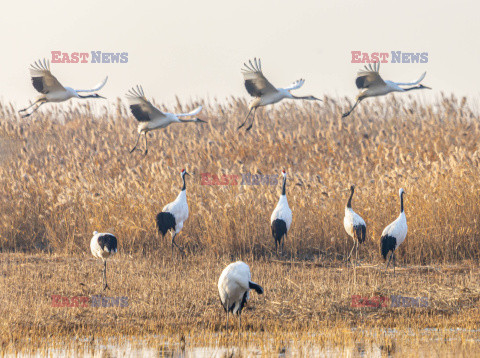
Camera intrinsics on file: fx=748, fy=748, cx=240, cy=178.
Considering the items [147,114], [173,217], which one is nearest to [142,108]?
[147,114]

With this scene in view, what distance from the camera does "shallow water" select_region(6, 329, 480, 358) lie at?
622 cm

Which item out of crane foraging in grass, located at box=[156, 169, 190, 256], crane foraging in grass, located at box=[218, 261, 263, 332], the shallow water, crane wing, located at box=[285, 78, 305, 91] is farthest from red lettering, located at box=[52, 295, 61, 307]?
crane wing, located at box=[285, 78, 305, 91]

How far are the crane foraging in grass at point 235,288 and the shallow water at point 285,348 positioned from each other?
1.89 ft

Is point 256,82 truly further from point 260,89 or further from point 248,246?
point 248,246

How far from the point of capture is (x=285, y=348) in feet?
21.2

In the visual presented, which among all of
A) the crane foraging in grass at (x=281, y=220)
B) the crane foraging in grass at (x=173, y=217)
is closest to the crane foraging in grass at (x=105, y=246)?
the crane foraging in grass at (x=173, y=217)

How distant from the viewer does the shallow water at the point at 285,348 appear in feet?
20.4

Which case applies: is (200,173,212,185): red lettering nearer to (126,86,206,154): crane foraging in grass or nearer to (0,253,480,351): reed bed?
(0,253,480,351): reed bed

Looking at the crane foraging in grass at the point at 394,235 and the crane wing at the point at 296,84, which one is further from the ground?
the crane wing at the point at 296,84

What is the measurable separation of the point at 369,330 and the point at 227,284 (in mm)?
1439

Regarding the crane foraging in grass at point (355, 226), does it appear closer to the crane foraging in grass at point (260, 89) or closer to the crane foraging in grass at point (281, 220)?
the crane foraging in grass at point (281, 220)

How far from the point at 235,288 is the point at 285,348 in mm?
1062

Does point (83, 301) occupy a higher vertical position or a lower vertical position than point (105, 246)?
lower

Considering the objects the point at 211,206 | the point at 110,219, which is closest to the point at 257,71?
the point at 211,206
